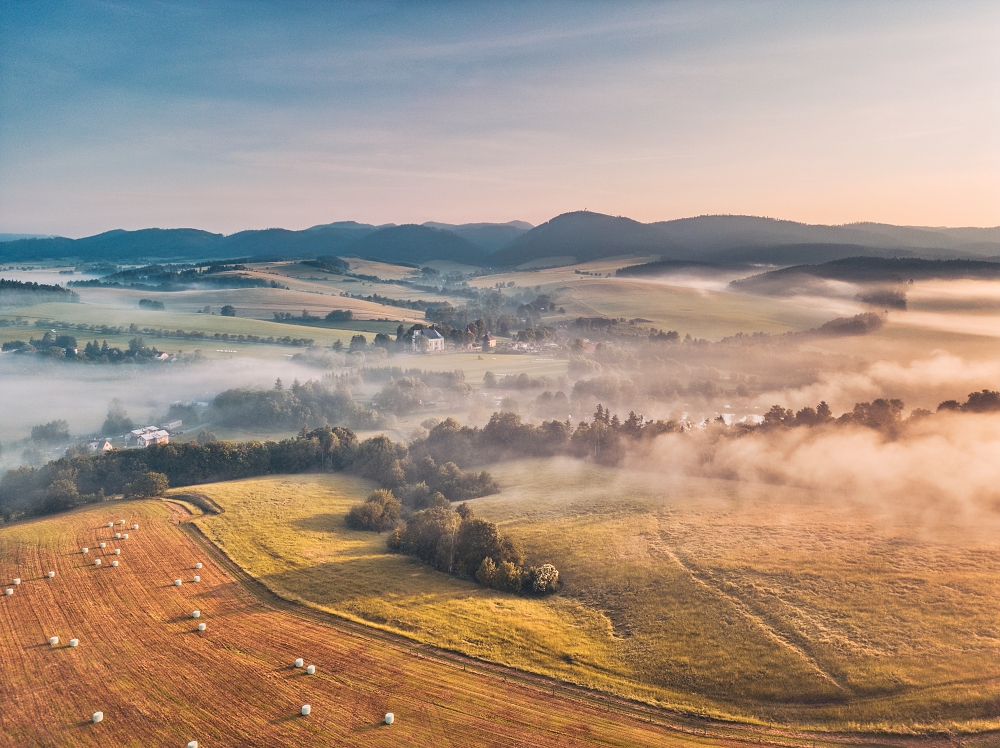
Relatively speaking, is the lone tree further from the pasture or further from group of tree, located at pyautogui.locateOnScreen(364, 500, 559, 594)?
group of tree, located at pyautogui.locateOnScreen(364, 500, 559, 594)

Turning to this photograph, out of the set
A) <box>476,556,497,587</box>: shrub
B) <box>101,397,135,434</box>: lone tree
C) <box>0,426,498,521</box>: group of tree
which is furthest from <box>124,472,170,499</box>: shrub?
<box>101,397,135,434</box>: lone tree

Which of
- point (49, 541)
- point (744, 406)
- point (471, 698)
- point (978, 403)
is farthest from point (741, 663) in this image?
point (744, 406)

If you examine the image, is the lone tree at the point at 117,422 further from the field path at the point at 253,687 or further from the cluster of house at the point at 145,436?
the field path at the point at 253,687

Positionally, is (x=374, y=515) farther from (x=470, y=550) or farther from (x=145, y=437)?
(x=145, y=437)

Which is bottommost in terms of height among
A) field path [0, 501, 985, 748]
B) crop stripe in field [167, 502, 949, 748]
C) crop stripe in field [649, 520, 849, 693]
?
crop stripe in field [167, 502, 949, 748]

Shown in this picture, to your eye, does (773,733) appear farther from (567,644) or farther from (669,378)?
(669,378)
